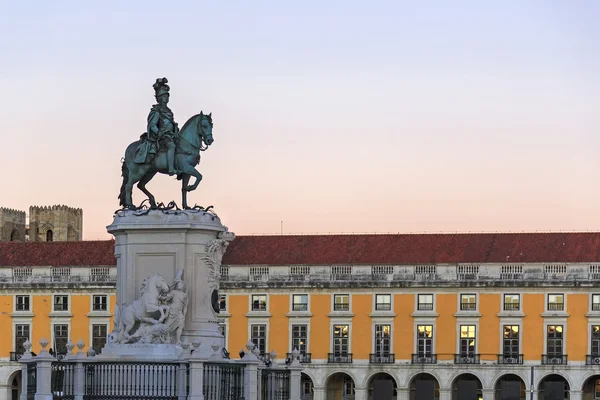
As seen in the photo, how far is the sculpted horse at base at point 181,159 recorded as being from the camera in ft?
135

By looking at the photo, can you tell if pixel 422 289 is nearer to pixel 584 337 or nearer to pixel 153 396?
pixel 584 337

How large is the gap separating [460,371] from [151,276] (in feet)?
210

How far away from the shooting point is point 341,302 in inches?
4129

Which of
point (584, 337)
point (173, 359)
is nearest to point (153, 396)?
point (173, 359)

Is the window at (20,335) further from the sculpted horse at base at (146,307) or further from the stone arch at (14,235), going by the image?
the sculpted horse at base at (146,307)

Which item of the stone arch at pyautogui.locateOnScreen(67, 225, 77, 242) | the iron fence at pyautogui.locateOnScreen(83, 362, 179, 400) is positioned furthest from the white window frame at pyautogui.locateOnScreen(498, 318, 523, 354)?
the iron fence at pyautogui.locateOnScreen(83, 362, 179, 400)

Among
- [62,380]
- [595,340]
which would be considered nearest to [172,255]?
[62,380]

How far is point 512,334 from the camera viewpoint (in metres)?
102

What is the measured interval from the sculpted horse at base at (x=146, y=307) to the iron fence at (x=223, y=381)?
1779 millimetres

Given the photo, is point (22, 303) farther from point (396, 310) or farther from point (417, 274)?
point (417, 274)

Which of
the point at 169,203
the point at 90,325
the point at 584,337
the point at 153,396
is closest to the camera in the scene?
the point at 153,396

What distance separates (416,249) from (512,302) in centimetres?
Answer: 701

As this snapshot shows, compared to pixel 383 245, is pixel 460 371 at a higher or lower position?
lower

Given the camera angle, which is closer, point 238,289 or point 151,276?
point 151,276
